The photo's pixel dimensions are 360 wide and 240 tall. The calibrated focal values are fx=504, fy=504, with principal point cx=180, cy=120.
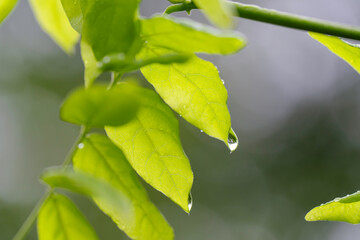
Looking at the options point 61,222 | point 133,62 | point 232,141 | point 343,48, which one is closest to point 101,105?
point 133,62

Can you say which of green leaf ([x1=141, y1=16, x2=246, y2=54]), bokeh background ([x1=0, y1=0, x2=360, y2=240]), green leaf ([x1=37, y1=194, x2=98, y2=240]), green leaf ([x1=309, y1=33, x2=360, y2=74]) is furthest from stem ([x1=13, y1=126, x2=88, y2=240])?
bokeh background ([x1=0, y1=0, x2=360, y2=240])

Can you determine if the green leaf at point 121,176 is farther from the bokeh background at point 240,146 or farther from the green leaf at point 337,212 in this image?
the bokeh background at point 240,146

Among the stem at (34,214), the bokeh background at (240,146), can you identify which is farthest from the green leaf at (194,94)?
the bokeh background at (240,146)

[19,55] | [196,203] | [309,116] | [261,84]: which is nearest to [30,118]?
[19,55]

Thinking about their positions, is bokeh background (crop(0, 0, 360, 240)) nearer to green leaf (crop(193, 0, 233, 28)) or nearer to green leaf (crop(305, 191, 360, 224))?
green leaf (crop(305, 191, 360, 224))

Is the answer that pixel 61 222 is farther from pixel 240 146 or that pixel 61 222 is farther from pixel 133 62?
pixel 240 146
